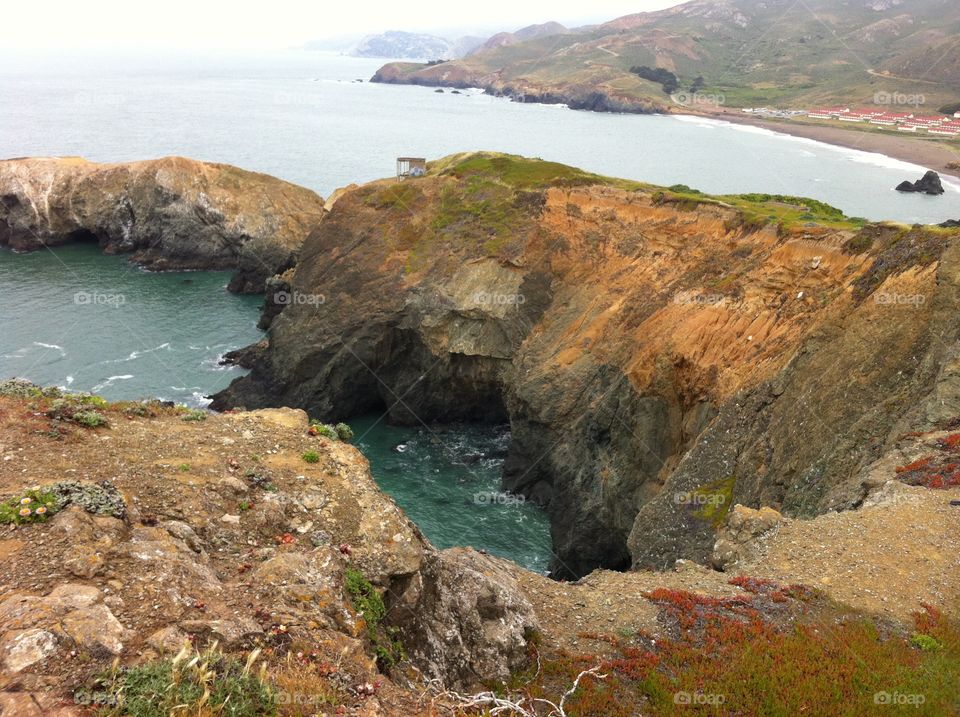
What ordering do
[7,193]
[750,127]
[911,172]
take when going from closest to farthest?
[7,193] → [911,172] → [750,127]

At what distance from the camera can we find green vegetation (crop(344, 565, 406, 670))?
13.2 meters

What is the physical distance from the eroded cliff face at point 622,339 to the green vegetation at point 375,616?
16282 mm

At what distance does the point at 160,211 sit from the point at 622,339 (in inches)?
2807

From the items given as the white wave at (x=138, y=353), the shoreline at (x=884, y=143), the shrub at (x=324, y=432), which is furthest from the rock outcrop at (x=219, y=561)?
the shoreline at (x=884, y=143)

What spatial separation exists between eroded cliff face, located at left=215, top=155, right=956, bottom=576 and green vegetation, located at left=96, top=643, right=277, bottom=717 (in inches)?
823

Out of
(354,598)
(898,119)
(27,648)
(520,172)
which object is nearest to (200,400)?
(520,172)

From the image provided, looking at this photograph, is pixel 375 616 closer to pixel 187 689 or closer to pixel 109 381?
pixel 187 689

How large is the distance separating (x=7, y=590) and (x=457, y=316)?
1591 inches

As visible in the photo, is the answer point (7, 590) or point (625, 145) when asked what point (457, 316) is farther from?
point (625, 145)

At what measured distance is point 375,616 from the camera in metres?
14.0

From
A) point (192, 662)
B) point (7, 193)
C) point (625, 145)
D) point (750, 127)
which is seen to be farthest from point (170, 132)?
point (192, 662)

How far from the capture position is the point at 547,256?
5016 cm

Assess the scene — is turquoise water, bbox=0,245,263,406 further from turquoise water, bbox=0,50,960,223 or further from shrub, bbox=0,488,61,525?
shrub, bbox=0,488,61,525

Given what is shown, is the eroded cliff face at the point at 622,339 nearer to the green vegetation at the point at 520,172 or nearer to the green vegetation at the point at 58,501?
the green vegetation at the point at 520,172
